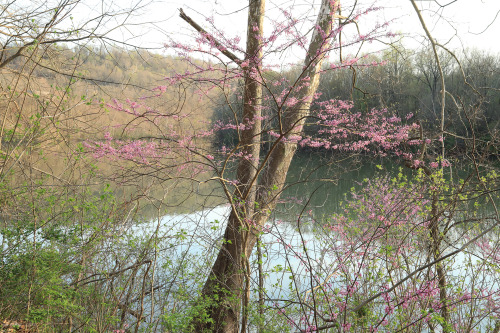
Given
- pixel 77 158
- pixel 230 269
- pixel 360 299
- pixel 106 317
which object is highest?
pixel 77 158

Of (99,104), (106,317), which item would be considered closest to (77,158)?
(99,104)

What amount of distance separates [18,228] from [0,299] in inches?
25.0

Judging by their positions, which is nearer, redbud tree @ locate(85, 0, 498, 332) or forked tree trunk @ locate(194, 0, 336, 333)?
redbud tree @ locate(85, 0, 498, 332)

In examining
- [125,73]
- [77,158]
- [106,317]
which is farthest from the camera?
[77,158]

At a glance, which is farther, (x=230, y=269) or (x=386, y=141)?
(x=386, y=141)

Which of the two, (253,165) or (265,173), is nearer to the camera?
(253,165)

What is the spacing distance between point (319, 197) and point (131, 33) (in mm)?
8684

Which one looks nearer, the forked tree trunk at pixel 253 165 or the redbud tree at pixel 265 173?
the redbud tree at pixel 265 173

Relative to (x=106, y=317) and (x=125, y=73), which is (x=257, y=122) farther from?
(x=106, y=317)

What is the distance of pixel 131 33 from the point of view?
10.2ft

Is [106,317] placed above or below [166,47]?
below

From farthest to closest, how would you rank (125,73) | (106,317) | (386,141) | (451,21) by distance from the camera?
(386,141) < (125,73) < (451,21) < (106,317)

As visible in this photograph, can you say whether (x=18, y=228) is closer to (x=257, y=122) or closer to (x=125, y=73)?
(x=125, y=73)

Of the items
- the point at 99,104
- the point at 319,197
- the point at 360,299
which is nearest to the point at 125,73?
the point at 99,104
